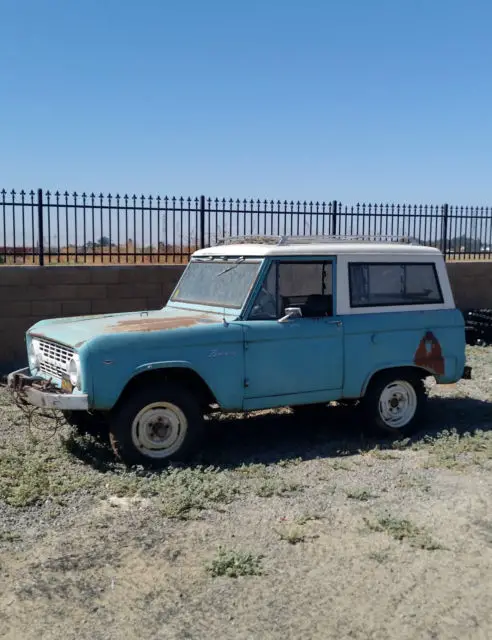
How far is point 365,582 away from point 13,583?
1946mm

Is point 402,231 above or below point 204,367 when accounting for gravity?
above

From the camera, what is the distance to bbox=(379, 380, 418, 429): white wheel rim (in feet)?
23.0

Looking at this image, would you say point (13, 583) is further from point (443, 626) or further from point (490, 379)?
point (490, 379)

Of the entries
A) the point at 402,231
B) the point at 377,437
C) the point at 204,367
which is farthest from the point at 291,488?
the point at 402,231

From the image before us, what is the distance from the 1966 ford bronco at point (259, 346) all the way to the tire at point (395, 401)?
0.01 m

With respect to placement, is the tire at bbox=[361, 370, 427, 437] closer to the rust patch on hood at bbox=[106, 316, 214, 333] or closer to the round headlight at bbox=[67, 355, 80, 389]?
the rust patch on hood at bbox=[106, 316, 214, 333]

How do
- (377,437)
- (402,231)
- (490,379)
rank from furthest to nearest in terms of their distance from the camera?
(402,231)
(490,379)
(377,437)

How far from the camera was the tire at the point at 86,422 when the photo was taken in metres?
6.68

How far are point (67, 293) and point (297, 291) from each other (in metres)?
4.97

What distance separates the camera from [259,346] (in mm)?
Result: 6199

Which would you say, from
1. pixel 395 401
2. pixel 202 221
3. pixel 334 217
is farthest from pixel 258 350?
pixel 334 217

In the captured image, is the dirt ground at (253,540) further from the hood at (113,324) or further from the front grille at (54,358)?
the hood at (113,324)

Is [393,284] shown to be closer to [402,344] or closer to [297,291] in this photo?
[402,344]

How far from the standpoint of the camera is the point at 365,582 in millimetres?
4035
